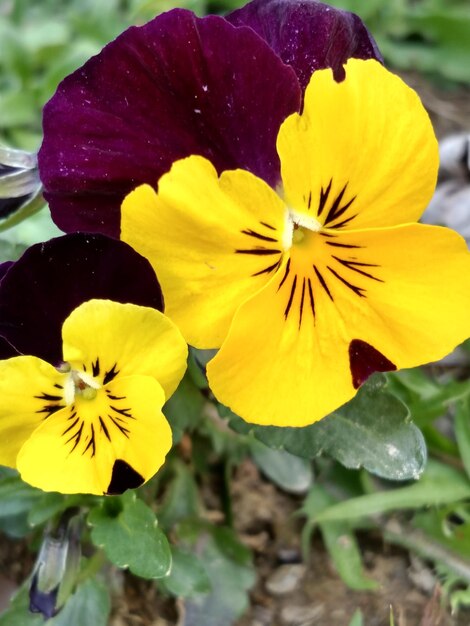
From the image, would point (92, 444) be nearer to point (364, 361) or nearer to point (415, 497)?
point (364, 361)

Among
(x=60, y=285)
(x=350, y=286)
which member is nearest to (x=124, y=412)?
(x=60, y=285)

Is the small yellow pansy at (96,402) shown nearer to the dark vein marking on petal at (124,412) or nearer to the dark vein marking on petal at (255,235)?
the dark vein marking on petal at (124,412)

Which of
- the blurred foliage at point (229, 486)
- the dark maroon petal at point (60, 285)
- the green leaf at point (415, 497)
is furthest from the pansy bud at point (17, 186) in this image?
the green leaf at point (415, 497)

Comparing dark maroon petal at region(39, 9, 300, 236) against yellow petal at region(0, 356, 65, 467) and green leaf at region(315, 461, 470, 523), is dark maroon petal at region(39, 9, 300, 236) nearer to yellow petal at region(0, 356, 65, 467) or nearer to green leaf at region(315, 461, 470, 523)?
yellow petal at region(0, 356, 65, 467)

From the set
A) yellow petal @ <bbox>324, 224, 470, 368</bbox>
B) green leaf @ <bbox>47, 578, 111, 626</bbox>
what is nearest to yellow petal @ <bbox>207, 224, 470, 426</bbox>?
yellow petal @ <bbox>324, 224, 470, 368</bbox>

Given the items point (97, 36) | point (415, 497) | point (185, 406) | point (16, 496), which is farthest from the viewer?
point (97, 36)

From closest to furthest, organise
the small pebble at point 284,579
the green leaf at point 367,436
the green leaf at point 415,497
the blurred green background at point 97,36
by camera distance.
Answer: the green leaf at point 367,436
the green leaf at point 415,497
the small pebble at point 284,579
the blurred green background at point 97,36
